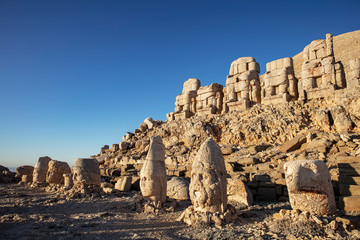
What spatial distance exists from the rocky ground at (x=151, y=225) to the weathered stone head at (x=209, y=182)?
0.46 meters

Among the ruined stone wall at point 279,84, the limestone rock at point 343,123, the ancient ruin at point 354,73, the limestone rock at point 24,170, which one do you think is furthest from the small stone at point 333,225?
the limestone rock at point 24,170

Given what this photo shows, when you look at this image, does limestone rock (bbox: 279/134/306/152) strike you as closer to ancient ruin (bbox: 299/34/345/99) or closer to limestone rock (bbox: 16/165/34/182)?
ancient ruin (bbox: 299/34/345/99)

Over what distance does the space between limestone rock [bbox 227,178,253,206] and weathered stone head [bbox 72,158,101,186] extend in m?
5.06

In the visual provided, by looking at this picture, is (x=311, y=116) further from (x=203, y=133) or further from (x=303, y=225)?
(x=303, y=225)

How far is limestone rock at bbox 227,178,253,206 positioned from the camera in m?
6.60

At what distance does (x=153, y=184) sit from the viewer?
6.43 m

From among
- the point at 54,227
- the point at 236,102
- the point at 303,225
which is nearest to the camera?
the point at 303,225

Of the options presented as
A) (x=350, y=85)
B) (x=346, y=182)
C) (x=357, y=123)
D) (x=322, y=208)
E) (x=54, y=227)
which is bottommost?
(x=54, y=227)

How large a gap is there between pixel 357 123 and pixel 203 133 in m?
8.03

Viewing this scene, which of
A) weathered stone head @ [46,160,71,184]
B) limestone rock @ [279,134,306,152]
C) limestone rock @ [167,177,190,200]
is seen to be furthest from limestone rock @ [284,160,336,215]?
weathered stone head @ [46,160,71,184]

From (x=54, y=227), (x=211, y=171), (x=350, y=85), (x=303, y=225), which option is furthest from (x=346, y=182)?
(x=350, y=85)

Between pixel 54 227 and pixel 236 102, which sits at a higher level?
pixel 236 102

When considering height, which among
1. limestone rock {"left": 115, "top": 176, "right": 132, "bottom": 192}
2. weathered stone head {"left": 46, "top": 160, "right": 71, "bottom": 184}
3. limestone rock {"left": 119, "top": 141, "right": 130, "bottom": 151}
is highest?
limestone rock {"left": 119, "top": 141, "right": 130, "bottom": 151}

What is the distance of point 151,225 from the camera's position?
5.12 m
